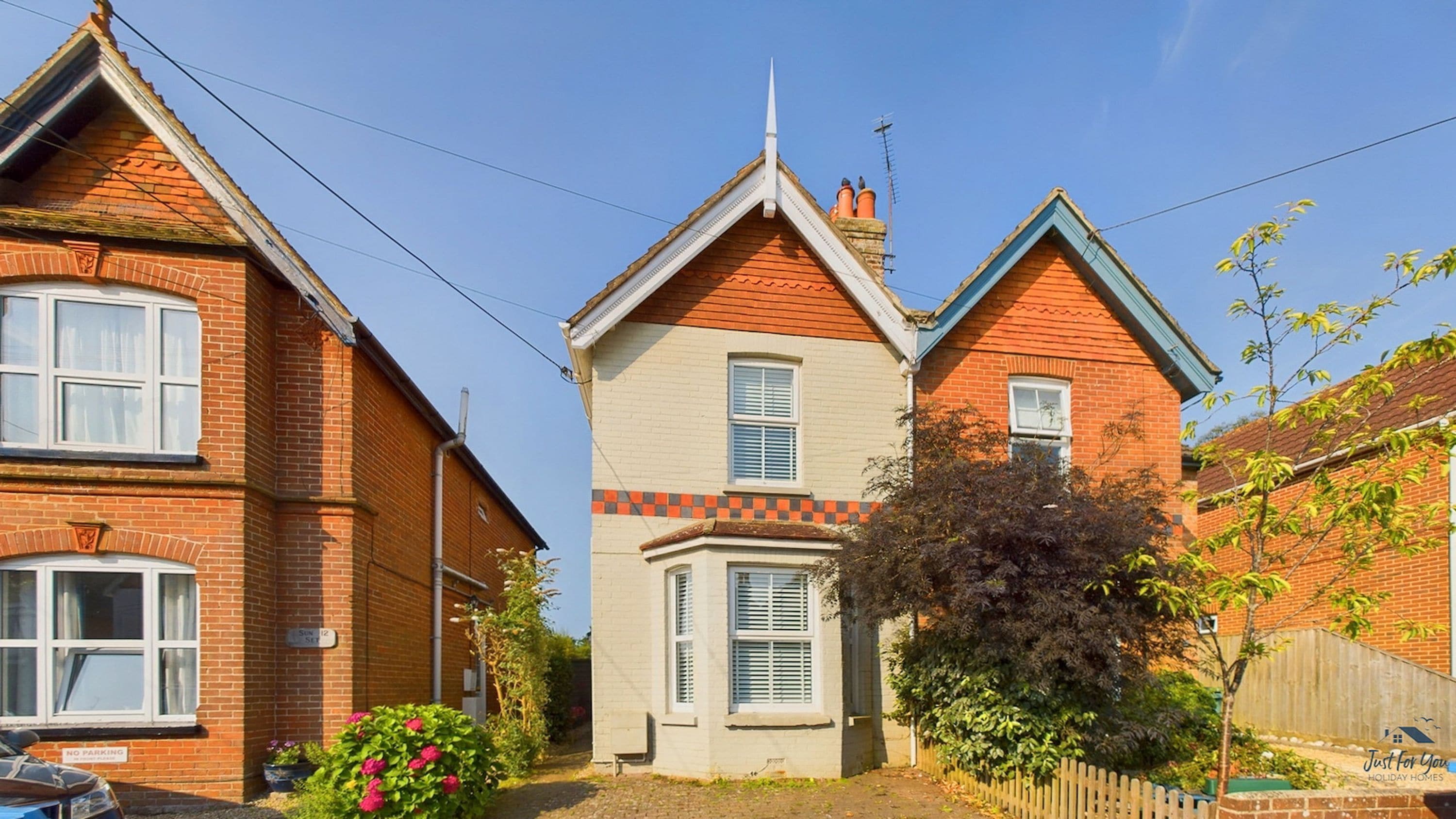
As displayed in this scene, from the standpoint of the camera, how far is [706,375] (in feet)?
41.8

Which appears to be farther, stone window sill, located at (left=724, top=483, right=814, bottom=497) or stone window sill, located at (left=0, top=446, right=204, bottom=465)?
stone window sill, located at (left=724, top=483, right=814, bottom=497)

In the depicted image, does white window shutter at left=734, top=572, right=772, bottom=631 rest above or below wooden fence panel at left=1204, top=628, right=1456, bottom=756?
above

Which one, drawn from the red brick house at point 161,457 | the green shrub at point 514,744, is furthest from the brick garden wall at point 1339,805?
the red brick house at point 161,457

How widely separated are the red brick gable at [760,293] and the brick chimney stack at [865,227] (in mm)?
1398

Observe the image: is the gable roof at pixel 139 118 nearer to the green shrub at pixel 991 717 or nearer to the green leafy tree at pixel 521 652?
the green leafy tree at pixel 521 652

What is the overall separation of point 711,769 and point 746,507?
351 cm

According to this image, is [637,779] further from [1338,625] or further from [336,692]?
[1338,625]

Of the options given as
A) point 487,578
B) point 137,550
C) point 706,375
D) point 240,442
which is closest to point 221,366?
point 240,442

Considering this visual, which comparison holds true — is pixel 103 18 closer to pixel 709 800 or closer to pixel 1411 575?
pixel 709 800

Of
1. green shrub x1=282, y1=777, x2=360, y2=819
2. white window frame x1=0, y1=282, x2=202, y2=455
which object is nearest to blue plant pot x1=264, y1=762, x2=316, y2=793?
green shrub x1=282, y1=777, x2=360, y2=819

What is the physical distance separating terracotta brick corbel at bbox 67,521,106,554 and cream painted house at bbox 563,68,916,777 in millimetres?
5716

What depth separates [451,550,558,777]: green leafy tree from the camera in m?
12.7

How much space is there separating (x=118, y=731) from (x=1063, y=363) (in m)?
13.5

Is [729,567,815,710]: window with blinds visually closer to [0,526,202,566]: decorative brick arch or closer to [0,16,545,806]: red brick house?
[0,16,545,806]: red brick house
